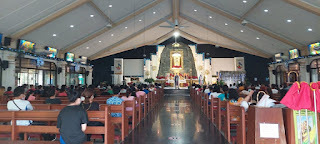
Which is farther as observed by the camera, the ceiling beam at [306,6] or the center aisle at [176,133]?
the ceiling beam at [306,6]

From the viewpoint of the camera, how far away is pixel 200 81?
19.0 meters

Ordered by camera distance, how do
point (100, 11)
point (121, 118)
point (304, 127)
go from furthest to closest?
point (100, 11)
point (121, 118)
point (304, 127)

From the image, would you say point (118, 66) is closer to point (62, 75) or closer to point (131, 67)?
point (131, 67)

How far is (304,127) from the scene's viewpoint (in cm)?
204

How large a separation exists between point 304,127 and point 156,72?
1894 cm

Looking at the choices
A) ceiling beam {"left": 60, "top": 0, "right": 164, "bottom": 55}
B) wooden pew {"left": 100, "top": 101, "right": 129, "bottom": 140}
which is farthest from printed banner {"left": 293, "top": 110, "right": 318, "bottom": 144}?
ceiling beam {"left": 60, "top": 0, "right": 164, "bottom": 55}

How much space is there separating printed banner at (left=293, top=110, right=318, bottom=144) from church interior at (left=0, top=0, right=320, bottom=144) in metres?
0.01

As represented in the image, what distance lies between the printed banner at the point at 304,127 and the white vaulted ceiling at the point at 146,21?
7403 mm

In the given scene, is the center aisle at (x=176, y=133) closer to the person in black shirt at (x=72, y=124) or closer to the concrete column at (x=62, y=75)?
the person in black shirt at (x=72, y=124)

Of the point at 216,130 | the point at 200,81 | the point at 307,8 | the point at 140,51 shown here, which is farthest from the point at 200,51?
the point at 216,130

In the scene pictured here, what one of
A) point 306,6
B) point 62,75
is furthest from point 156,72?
point 306,6

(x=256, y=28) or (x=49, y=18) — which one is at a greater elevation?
(x=256, y=28)

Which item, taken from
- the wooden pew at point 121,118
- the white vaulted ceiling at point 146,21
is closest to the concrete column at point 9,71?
the white vaulted ceiling at point 146,21

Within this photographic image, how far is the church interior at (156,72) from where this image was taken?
7.54ft
